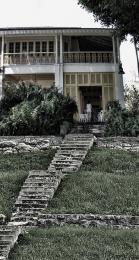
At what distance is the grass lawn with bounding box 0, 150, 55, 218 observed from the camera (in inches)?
458

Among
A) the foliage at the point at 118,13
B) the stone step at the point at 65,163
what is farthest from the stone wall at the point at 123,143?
the foliage at the point at 118,13

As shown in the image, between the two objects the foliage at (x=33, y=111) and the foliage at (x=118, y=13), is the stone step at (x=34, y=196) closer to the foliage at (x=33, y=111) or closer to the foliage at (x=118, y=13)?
the foliage at (x=33, y=111)

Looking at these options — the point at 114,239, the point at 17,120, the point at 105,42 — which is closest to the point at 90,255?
the point at 114,239

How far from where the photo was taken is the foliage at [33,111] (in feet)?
60.7

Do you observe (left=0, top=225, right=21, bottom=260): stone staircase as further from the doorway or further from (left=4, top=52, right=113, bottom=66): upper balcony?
the doorway

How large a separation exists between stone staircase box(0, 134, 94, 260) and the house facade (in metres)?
11.5

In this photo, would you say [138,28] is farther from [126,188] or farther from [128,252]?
[128,252]

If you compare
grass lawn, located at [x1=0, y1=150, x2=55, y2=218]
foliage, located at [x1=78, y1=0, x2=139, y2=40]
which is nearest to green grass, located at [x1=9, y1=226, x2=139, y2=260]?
grass lawn, located at [x1=0, y1=150, x2=55, y2=218]

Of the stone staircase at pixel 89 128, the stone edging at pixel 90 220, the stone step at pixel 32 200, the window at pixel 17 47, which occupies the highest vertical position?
the window at pixel 17 47

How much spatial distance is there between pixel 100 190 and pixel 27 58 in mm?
17574

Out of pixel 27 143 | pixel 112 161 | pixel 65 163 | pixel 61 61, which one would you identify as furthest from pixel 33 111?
pixel 61 61

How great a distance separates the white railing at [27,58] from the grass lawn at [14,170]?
1221 cm

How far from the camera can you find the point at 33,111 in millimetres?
18594

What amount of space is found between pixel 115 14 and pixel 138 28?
1208 millimetres
